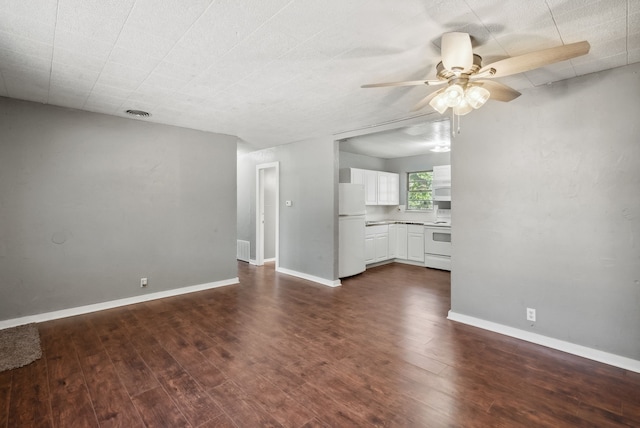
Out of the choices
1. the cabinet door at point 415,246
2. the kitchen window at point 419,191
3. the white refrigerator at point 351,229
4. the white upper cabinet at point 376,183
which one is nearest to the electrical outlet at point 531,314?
the white refrigerator at point 351,229

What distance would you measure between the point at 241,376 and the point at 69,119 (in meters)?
3.67

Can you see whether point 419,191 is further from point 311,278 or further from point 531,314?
point 531,314

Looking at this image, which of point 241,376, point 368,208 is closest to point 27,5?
point 241,376

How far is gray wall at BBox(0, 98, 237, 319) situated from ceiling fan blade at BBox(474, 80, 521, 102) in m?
3.92

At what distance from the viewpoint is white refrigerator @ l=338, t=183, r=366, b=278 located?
525 cm

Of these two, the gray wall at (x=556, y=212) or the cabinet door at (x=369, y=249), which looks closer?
the gray wall at (x=556, y=212)

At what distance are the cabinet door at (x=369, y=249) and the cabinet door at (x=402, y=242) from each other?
0.85m

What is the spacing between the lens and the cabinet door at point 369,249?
608 cm

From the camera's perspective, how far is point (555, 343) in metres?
2.78

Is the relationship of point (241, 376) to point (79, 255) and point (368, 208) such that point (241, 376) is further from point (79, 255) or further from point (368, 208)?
point (368, 208)

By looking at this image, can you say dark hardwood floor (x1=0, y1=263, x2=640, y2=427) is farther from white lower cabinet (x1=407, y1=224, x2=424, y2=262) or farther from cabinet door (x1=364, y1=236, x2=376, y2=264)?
white lower cabinet (x1=407, y1=224, x2=424, y2=262)

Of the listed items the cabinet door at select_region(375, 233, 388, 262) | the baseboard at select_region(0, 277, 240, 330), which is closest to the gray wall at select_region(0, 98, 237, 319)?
the baseboard at select_region(0, 277, 240, 330)

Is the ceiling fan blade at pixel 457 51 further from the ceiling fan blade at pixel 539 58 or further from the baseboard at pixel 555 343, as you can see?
the baseboard at pixel 555 343

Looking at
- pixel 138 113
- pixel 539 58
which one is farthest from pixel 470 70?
pixel 138 113
